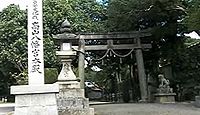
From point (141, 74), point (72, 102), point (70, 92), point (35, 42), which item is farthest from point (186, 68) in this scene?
point (35, 42)

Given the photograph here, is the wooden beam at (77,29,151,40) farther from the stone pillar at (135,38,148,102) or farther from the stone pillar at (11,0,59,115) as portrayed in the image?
the stone pillar at (11,0,59,115)

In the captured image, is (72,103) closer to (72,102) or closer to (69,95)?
(72,102)

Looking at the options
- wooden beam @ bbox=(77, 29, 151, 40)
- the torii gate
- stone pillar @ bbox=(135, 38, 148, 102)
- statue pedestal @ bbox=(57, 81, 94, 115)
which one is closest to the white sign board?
statue pedestal @ bbox=(57, 81, 94, 115)

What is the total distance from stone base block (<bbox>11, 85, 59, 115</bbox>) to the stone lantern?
374 centimetres

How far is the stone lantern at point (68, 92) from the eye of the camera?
39.8ft

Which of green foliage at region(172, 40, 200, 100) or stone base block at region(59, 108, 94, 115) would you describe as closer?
stone base block at region(59, 108, 94, 115)

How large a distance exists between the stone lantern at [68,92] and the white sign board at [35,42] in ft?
11.9

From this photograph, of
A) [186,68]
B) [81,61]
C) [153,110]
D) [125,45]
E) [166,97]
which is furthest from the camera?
[186,68]

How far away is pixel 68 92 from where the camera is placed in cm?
1262

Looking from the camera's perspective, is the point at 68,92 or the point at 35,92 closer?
the point at 35,92

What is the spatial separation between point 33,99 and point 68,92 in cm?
433

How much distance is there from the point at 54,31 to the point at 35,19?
20.7 meters

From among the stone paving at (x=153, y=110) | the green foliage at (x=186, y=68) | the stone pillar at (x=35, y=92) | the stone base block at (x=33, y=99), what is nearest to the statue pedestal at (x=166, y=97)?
the green foliage at (x=186, y=68)

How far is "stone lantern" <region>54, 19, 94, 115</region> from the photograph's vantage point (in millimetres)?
12141
